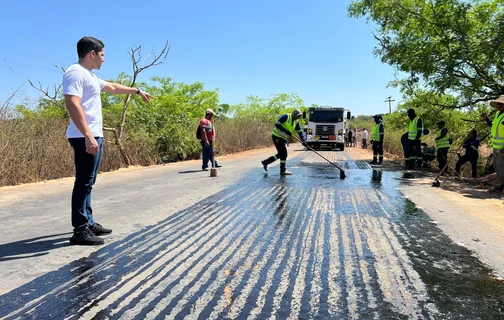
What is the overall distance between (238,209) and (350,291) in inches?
118

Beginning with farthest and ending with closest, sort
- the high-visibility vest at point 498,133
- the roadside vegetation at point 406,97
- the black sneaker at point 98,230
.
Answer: the roadside vegetation at point 406,97, the high-visibility vest at point 498,133, the black sneaker at point 98,230

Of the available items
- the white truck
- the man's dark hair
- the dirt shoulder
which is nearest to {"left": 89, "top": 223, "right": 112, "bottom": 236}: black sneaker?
the man's dark hair

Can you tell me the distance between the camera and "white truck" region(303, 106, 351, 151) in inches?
969

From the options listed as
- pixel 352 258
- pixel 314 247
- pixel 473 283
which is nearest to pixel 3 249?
pixel 314 247

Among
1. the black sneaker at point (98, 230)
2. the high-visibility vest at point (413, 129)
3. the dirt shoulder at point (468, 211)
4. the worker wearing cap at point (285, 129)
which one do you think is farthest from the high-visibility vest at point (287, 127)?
the black sneaker at point (98, 230)

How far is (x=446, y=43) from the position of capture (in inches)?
405

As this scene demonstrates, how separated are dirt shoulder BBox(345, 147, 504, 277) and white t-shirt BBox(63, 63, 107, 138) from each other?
Result: 3.91 metres

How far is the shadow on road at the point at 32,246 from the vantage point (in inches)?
137

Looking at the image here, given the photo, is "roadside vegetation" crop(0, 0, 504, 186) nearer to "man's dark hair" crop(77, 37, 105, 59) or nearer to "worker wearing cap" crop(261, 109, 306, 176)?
"worker wearing cap" crop(261, 109, 306, 176)

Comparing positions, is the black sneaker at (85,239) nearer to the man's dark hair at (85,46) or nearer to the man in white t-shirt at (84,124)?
the man in white t-shirt at (84,124)

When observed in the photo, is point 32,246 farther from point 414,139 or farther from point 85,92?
point 414,139

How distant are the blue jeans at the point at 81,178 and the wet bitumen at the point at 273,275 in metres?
0.43

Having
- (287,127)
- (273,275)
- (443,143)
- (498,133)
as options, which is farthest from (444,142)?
(273,275)

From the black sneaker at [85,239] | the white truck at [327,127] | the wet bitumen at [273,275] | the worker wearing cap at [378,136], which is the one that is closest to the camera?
the wet bitumen at [273,275]
